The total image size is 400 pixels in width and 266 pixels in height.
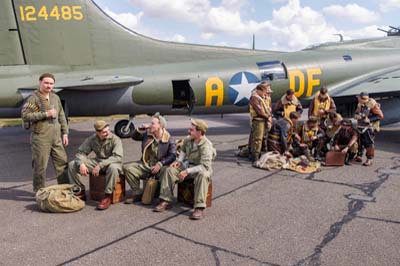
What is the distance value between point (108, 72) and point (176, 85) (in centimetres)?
173

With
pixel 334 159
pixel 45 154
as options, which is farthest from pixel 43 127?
pixel 334 159

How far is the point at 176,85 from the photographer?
31.5 ft

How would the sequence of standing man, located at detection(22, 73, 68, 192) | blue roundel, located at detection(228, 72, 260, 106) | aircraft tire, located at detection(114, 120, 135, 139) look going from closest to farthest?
1. standing man, located at detection(22, 73, 68, 192)
2. blue roundel, located at detection(228, 72, 260, 106)
3. aircraft tire, located at detection(114, 120, 135, 139)

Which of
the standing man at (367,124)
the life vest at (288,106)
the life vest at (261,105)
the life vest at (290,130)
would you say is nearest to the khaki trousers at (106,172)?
the life vest at (261,105)

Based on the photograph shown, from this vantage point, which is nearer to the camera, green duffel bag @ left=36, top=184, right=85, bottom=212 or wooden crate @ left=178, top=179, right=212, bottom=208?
green duffel bag @ left=36, top=184, right=85, bottom=212

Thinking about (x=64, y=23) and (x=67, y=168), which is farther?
(x=64, y=23)

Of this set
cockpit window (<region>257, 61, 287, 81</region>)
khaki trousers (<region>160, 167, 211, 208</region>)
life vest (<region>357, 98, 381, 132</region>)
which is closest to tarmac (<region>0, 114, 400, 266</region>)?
khaki trousers (<region>160, 167, 211, 208</region>)

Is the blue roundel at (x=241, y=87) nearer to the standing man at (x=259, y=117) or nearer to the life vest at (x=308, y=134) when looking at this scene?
the standing man at (x=259, y=117)

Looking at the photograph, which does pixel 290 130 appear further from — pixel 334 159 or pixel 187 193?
pixel 187 193

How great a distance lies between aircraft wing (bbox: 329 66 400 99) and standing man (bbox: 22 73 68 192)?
8267 mm

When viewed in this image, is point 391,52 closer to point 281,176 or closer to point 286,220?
point 281,176

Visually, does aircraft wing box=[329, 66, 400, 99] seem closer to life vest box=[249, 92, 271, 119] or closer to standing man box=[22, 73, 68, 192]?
life vest box=[249, 92, 271, 119]

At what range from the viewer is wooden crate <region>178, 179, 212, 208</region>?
5.09m

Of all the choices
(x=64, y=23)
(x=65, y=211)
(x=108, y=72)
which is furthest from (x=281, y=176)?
(x=64, y=23)
